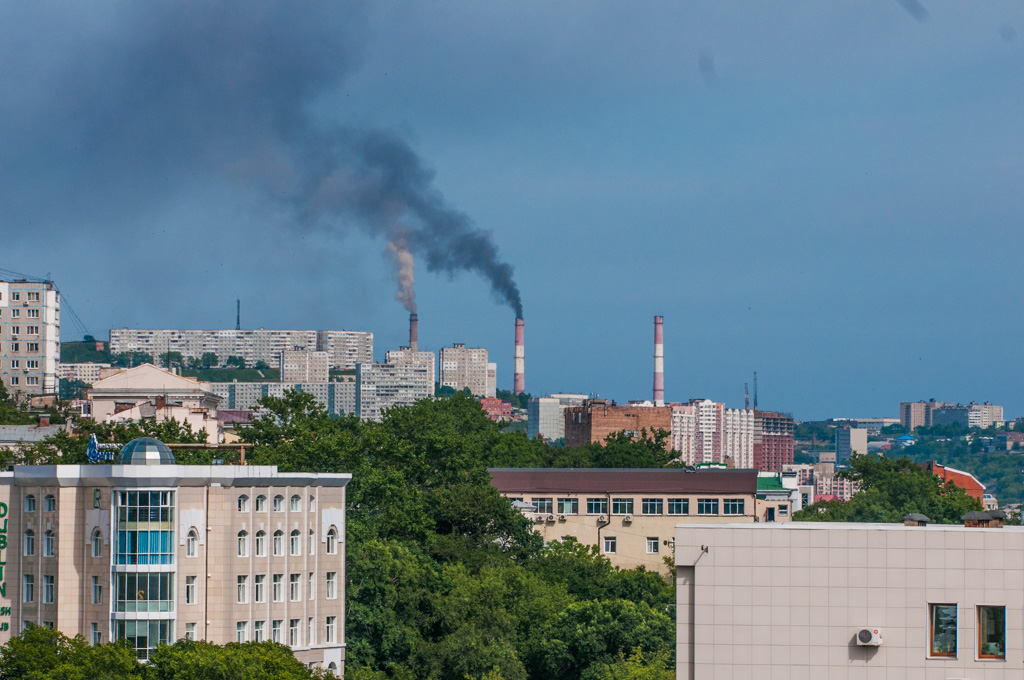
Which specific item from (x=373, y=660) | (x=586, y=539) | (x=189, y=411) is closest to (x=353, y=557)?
(x=373, y=660)

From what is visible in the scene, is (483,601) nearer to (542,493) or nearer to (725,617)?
(542,493)

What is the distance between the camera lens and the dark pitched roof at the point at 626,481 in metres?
132

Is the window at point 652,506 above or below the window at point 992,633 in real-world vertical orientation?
below

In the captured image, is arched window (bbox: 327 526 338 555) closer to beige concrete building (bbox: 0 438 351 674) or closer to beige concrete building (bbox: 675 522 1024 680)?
beige concrete building (bbox: 0 438 351 674)

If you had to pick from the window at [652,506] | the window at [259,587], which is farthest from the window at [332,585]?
the window at [652,506]

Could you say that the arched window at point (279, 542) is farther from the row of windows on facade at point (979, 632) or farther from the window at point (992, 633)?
the window at point (992, 633)

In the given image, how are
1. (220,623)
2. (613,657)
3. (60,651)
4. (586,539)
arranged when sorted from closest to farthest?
(60,651), (220,623), (613,657), (586,539)

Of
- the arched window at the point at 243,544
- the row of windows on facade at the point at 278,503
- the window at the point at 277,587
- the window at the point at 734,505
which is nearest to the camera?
the arched window at the point at 243,544

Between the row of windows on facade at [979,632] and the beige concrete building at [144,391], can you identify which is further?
the beige concrete building at [144,391]

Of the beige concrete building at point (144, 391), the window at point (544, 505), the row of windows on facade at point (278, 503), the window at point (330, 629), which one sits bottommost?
the window at point (330, 629)

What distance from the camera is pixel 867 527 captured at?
37.9m

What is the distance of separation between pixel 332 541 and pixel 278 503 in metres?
4.79

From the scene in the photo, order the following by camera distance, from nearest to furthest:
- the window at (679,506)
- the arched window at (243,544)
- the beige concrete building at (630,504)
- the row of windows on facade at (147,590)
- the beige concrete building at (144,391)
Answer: the row of windows on facade at (147,590), the arched window at (243,544), the beige concrete building at (630,504), the window at (679,506), the beige concrete building at (144,391)

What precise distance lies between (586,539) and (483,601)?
41.5 metres
